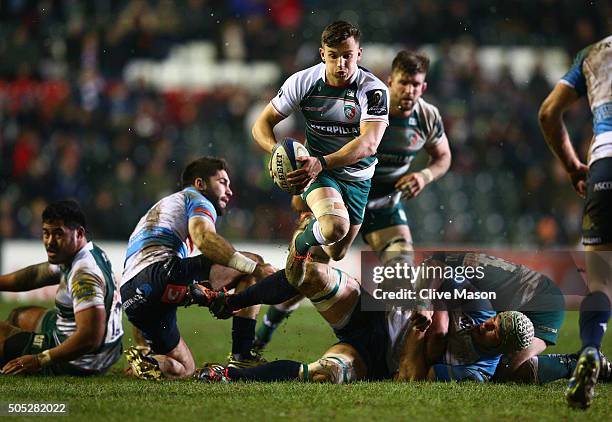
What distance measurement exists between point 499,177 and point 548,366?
8.70m

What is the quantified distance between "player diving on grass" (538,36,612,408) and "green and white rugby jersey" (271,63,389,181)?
59.2 inches

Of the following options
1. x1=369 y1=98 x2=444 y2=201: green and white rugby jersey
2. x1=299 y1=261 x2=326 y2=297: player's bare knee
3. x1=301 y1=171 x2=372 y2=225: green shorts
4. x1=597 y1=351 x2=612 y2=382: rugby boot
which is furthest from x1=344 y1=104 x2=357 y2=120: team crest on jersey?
x1=597 y1=351 x2=612 y2=382: rugby boot

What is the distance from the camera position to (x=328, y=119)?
678 centimetres

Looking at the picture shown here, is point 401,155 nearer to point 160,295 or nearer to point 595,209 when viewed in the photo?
point 160,295

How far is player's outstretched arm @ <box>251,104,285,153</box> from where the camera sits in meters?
6.66

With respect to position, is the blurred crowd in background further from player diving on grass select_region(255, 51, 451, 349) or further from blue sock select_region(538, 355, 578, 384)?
blue sock select_region(538, 355, 578, 384)

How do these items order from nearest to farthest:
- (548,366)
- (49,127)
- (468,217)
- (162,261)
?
(548,366)
(162,261)
(468,217)
(49,127)

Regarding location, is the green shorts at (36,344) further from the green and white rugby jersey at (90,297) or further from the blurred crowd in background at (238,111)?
the blurred crowd in background at (238,111)

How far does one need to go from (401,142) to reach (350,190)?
1.39 meters

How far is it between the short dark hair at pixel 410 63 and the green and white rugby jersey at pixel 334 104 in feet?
3.65

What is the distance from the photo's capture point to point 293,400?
512cm

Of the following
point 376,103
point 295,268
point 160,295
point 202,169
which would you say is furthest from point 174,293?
point 376,103

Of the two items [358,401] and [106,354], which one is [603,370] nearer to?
[358,401]

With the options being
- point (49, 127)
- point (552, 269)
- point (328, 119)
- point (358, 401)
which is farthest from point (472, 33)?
point (358, 401)
